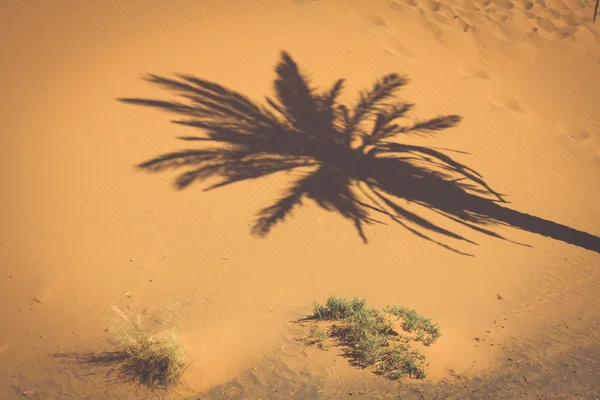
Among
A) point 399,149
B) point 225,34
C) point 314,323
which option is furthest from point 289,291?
point 225,34

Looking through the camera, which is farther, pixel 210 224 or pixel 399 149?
pixel 399 149

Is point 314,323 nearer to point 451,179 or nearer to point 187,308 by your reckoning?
point 187,308

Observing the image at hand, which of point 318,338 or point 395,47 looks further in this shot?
point 395,47

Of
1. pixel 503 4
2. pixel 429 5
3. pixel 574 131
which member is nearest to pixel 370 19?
pixel 429 5

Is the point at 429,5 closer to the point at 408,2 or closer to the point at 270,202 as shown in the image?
the point at 408,2

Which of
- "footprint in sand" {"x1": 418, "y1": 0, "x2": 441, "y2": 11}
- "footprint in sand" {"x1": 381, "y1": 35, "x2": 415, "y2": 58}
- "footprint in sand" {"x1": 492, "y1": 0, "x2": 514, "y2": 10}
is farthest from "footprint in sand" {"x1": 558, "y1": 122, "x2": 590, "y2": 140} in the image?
"footprint in sand" {"x1": 418, "y1": 0, "x2": 441, "y2": 11}

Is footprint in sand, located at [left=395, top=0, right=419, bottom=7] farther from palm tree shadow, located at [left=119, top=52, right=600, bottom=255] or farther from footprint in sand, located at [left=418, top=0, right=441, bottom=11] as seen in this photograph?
palm tree shadow, located at [left=119, top=52, right=600, bottom=255]
